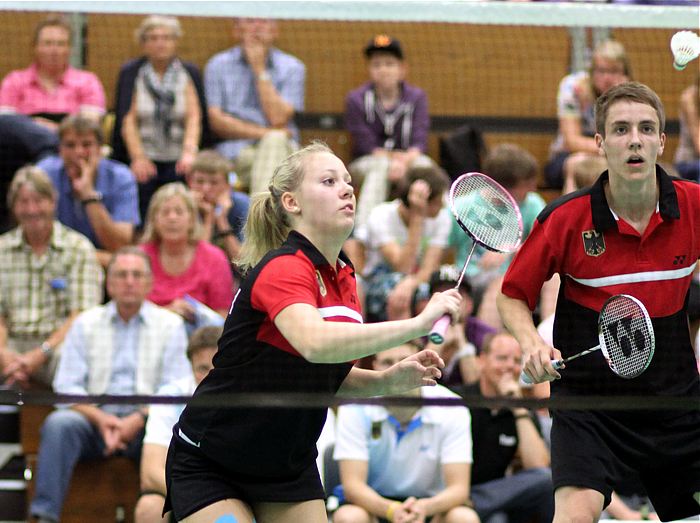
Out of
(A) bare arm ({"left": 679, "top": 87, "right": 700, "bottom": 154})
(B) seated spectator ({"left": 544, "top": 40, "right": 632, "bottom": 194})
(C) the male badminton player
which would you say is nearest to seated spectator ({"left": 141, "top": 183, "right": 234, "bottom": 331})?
(B) seated spectator ({"left": 544, "top": 40, "right": 632, "bottom": 194})

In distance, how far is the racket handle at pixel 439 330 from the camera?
421cm

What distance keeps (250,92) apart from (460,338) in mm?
2692

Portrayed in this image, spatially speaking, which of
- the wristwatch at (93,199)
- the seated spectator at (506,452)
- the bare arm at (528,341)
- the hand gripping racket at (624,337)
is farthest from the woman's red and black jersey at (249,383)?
the wristwatch at (93,199)

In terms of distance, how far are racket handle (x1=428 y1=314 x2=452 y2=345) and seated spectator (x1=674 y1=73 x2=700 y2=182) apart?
4969 mm

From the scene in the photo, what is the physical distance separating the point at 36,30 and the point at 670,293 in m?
5.68

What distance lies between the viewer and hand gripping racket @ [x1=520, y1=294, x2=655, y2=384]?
4.66 m

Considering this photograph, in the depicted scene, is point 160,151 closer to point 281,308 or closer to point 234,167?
point 234,167

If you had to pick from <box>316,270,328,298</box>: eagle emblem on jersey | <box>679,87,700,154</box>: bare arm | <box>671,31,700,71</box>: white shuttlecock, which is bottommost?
<box>316,270,328,298</box>: eagle emblem on jersey

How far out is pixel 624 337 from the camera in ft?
15.5

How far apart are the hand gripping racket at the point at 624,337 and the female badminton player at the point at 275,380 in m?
0.67

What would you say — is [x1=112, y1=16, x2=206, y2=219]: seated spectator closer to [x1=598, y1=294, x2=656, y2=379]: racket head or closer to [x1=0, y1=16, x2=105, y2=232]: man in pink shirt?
[x1=0, y1=16, x2=105, y2=232]: man in pink shirt

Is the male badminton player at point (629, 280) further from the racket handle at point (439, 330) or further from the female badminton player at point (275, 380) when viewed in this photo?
the female badminton player at point (275, 380)

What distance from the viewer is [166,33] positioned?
29.2ft

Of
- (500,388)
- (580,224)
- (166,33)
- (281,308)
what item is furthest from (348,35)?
(281,308)
